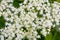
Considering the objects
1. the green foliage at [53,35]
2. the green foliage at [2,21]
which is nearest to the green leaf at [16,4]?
the green foliage at [2,21]

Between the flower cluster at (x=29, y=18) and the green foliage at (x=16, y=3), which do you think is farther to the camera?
the green foliage at (x=16, y=3)

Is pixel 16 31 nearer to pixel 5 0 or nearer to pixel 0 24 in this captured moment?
pixel 0 24

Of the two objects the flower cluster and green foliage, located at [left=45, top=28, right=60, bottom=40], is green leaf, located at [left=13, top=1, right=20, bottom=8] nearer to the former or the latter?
the flower cluster

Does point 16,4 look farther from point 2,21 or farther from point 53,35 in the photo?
point 53,35

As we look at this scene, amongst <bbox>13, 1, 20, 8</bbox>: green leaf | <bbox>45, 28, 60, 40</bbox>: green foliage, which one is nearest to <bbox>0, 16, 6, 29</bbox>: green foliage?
<bbox>13, 1, 20, 8</bbox>: green leaf

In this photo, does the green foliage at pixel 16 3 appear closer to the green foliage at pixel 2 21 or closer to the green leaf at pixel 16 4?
the green leaf at pixel 16 4

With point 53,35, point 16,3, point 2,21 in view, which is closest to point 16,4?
point 16,3

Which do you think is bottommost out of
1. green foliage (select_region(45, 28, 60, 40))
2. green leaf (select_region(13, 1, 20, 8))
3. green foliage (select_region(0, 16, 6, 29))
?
green foliage (select_region(45, 28, 60, 40))

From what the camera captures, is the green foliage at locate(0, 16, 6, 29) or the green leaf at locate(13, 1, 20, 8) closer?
the green foliage at locate(0, 16, 6, 29)
